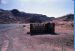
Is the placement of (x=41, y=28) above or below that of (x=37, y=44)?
above

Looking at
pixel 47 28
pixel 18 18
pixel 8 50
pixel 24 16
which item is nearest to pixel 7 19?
pixel 18 18

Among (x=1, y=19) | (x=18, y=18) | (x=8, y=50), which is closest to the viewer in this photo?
(x=8, y=50)

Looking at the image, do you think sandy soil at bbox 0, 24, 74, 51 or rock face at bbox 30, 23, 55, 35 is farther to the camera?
rock face at bbox 30, 23, 55, 35

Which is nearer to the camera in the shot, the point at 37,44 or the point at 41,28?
the point at 37,44

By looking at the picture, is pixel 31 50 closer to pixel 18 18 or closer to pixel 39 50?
pixel 39 50

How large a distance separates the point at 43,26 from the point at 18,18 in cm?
11976

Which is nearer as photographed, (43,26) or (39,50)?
(39,50)

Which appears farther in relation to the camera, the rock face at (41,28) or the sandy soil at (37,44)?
the rock face at (41,28)

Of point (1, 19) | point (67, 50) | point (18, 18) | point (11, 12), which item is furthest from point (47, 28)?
point (11, 12)

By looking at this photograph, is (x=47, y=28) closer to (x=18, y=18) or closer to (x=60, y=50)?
(x=60, y=50)

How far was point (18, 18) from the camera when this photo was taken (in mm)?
146500

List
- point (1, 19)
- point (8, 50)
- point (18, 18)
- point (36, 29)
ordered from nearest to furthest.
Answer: point (8, 50), point (36, 29), point (1, 19), point (18, 18)

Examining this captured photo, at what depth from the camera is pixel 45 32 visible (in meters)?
28.8

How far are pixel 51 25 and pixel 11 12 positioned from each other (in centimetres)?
13089
